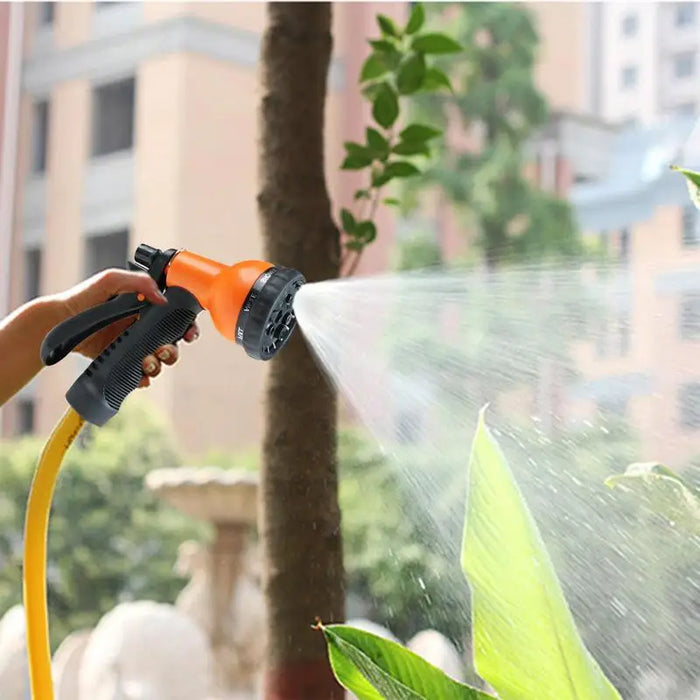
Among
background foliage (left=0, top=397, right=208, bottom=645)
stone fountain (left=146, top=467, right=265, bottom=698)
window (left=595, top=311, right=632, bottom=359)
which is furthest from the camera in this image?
background foliage (left=0, top=397, right=208, bottom=645)

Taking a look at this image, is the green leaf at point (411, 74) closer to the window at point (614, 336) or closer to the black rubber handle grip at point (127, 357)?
the black rubber handle grip at point (127, 357)

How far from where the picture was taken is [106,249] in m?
3.65

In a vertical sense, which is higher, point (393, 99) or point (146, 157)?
point (146, 157)

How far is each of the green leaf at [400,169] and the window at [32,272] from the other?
2849mm

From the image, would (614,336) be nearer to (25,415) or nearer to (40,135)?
(25,415)

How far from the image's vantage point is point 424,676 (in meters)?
0.50

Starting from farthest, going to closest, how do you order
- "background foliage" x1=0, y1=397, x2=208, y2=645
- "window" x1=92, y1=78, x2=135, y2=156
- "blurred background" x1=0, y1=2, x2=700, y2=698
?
"window" x1=92, y1=78, x2=135, y2=156
"blurred background" x1=0, y1=2, x2=700, y2=698
"background foliage" x1=0, y1=397, x2=208, y2=645

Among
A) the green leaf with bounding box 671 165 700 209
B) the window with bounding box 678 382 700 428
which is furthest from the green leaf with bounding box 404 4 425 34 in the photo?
the window with bounding box 678 382 700 428

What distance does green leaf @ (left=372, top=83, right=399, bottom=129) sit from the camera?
92 cm

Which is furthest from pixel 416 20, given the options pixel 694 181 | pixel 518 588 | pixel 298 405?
pixel 518 588

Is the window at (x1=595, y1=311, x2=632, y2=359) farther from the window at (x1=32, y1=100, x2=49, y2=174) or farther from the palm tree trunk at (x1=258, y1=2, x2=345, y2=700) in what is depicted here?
the window at (x1=32, y1=100, x2=49, y2=174)

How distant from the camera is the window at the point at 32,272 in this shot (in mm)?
3609

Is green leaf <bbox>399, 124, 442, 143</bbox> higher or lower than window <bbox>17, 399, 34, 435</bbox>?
higher

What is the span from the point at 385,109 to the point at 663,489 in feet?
1.45
